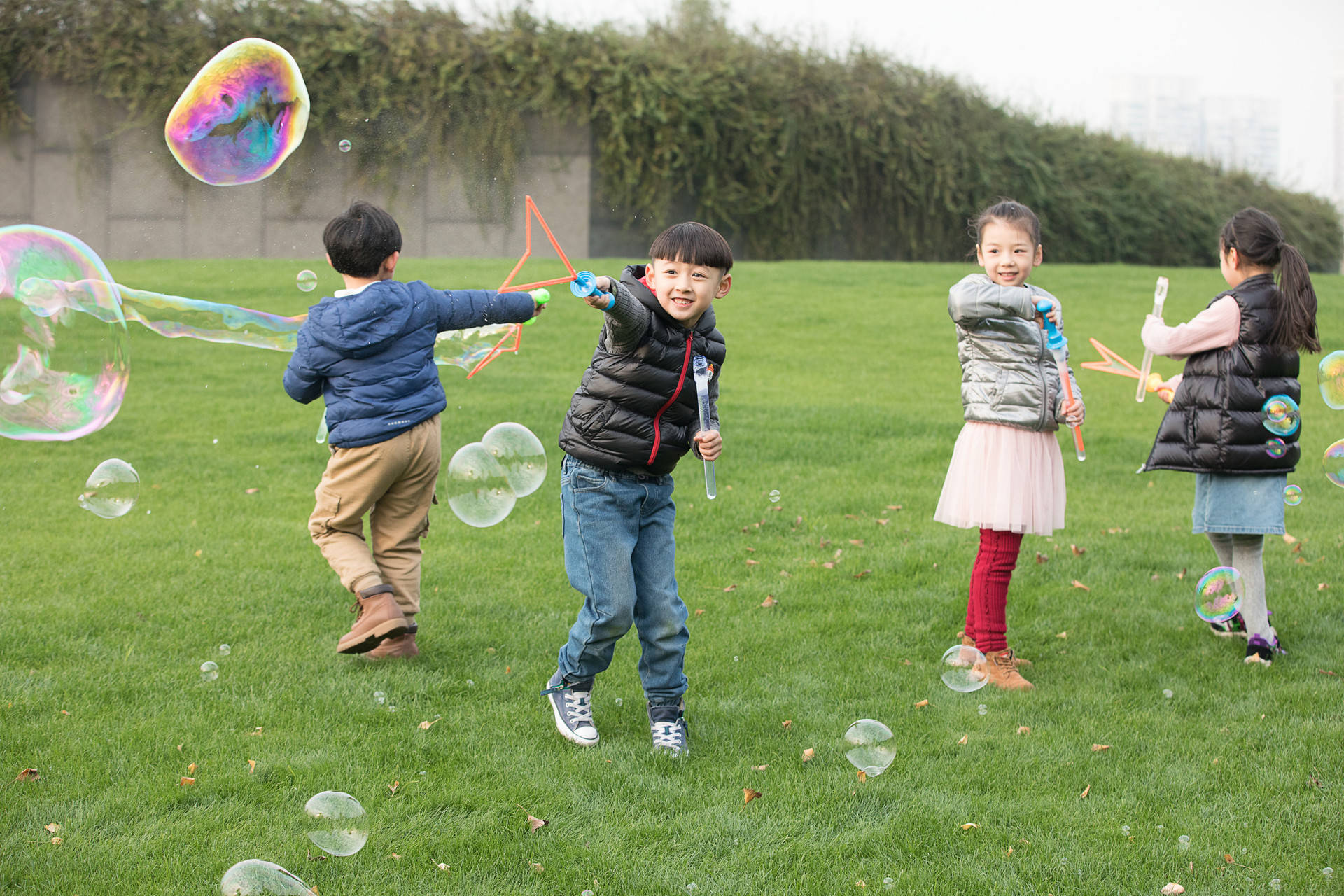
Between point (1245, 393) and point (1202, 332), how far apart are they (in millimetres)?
289

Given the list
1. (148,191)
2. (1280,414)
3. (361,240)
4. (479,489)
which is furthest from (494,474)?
(148,191)

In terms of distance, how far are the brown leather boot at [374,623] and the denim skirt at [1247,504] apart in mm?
3109

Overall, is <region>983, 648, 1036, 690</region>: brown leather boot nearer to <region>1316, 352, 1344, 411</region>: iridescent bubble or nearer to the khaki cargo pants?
<region>1316, 352, 1344, 411</region>: iridescent bubble

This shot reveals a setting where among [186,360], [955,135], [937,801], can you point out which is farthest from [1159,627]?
[955,135]

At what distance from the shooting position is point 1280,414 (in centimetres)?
439

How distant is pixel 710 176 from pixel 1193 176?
460 inches

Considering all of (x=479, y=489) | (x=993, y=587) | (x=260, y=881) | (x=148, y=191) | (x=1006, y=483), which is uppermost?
(x=148, y=191)

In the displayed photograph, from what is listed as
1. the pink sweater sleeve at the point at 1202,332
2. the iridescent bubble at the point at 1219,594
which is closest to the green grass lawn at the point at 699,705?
the iridescent bubble at the point at 1219,594

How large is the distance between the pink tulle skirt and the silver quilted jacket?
6cm

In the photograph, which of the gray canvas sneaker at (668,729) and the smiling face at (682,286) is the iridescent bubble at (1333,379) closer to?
the smiling face at (682,286)

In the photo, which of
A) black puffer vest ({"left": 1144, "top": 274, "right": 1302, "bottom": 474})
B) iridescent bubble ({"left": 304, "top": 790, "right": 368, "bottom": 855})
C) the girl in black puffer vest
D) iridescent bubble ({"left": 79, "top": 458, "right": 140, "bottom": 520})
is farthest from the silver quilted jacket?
iridescent bubble ({"left": 79, "top": 458, "right": 140, "bottom": 520})

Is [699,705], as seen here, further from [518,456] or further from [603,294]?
[603,294]

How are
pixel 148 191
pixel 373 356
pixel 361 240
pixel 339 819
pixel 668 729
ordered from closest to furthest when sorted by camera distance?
1. pixel 339 819
2. pixel 668 729
3. pixel 361 240
4. pixel 373 356
5. pixel 148 191

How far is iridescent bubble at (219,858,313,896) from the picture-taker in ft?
8.55
